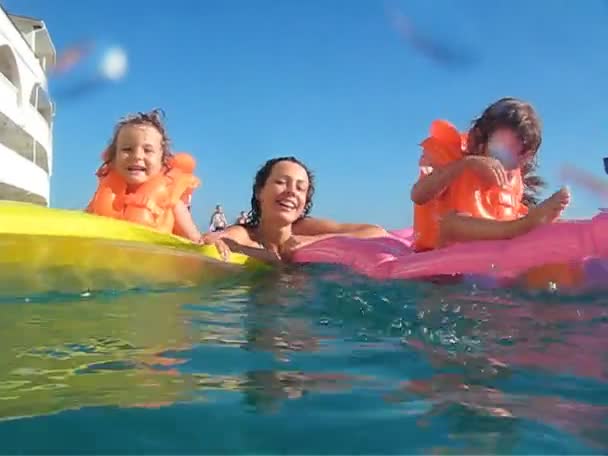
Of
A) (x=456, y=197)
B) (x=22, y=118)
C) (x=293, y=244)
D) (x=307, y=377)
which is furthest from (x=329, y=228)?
(x=22, y=118)

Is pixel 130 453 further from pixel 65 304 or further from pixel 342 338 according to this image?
pixel 65 304

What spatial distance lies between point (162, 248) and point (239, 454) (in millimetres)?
2763

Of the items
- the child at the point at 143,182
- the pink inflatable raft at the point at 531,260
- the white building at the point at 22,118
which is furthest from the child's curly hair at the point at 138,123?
the white building at the point at 22,118

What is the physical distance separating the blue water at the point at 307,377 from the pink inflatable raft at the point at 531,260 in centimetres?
51

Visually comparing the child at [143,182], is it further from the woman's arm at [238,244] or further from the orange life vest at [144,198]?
the woman's arm at [238,244]

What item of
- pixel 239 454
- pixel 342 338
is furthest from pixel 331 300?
pixel 239 454

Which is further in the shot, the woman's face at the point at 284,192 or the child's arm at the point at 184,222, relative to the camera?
the child's arm at the point at 184,222

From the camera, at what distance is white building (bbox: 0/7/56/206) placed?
15438 millimetres

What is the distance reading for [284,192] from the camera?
482cm

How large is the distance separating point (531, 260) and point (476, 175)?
85cm

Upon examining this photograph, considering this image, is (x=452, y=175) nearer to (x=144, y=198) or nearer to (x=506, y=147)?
(x=506, y=147)

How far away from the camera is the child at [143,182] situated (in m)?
4.99

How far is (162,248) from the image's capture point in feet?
12.7

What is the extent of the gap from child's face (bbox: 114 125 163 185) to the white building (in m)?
10.8
